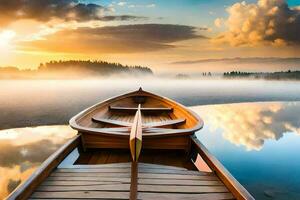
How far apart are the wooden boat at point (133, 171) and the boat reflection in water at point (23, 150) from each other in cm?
270

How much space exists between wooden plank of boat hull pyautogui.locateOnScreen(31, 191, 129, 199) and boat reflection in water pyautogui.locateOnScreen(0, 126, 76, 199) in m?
3.53

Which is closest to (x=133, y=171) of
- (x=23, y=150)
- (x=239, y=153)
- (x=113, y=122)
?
(x=113, y=122)

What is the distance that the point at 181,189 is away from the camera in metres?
2.92

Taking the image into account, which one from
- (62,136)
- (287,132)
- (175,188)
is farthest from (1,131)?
(287,132)

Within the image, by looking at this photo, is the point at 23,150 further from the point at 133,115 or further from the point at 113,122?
the point at 113,122

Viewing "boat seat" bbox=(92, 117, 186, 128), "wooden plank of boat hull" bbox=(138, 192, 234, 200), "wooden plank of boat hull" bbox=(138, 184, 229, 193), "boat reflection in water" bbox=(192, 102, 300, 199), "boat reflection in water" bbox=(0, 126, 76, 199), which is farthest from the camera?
"boat reflection in water" bbox=(0, 126, 76, 199)

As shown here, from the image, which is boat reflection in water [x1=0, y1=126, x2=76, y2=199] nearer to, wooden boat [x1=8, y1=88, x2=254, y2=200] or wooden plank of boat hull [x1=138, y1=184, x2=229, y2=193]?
wooden boat [x1=8, y1=88, x2=254, y2=200]

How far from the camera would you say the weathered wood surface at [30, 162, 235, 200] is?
275cm

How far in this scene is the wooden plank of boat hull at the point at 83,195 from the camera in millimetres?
2713

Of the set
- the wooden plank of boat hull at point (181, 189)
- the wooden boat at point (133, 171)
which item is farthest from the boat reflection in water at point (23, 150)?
the wooden plank of boat hull at point (181, 189)

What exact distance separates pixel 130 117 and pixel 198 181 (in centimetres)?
437

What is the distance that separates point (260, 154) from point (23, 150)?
8.22 m

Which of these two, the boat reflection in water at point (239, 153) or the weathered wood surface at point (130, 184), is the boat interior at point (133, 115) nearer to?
the weathered wood surface at point (130, 184)

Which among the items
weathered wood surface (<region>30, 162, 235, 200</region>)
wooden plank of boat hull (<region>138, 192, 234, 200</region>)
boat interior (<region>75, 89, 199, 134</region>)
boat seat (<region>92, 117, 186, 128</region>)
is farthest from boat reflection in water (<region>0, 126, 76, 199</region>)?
wooden plank of boat hull (<region>138, 192, 234, 200</region>)
